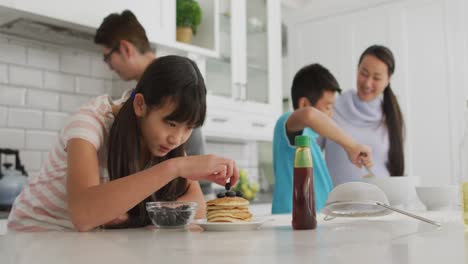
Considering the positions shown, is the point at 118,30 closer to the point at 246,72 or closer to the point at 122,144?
the point at 122,144

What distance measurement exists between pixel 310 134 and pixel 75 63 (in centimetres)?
147

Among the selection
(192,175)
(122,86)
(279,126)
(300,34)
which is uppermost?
(300,34)

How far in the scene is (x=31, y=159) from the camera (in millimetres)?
2746

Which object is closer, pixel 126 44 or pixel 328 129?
pixel 328 129

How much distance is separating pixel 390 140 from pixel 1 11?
1.99m

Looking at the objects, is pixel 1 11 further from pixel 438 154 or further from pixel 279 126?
pixel 438 154

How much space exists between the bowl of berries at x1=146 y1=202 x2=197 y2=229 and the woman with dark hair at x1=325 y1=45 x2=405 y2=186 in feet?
5.00

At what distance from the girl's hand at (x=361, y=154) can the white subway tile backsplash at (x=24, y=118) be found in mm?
1726

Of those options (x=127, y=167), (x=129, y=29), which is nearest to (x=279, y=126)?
(x=129, y=29)

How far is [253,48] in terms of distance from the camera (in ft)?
12.6

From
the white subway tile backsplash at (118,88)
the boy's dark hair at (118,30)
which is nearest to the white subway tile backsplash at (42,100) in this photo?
the white subway tile backsplash at (118,88)

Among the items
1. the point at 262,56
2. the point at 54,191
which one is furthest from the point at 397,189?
the point at 262,56

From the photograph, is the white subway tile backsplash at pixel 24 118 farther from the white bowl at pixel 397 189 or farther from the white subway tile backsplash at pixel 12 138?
the white bowl at pixel 397 189

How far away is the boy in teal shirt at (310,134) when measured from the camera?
1.93 meters
